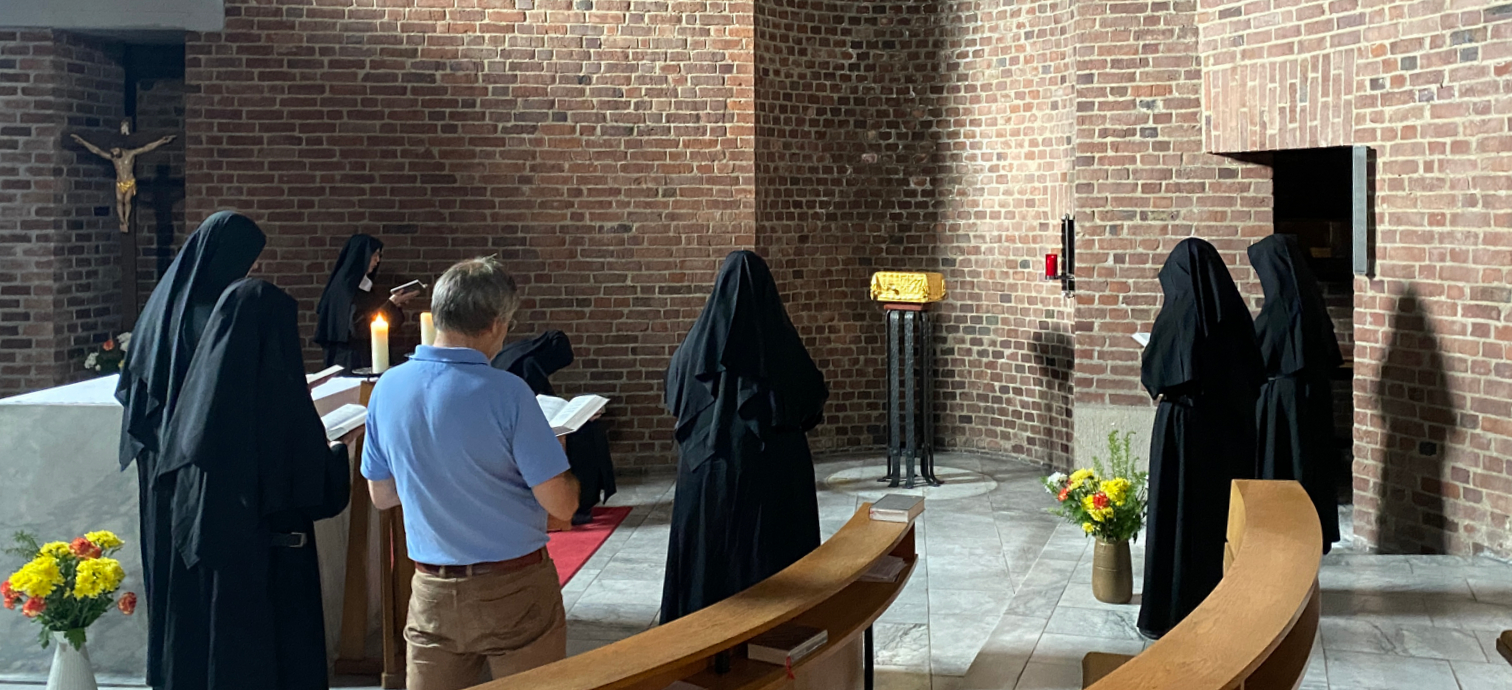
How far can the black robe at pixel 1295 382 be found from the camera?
7082 millimetres

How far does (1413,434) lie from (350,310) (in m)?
6.64

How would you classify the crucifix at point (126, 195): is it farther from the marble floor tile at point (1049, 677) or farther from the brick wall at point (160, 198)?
the marble floor tile at point (1049, 677)

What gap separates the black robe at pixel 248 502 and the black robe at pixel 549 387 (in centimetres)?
349

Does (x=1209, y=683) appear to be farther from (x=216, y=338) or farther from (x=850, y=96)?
(x=850, y=96)

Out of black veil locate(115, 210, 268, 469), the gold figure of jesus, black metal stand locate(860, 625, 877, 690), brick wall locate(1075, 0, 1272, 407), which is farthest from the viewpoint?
the gold figure of jesus

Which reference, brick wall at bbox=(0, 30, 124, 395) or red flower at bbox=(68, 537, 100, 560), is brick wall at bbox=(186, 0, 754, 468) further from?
red flower at bbox=(68, 537, 100, 560)

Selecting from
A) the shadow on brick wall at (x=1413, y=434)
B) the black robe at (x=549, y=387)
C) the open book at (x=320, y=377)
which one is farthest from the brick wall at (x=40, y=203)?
the shadow on brick wall at (x=1413, y=434)

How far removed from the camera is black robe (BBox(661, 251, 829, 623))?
17.1 ft

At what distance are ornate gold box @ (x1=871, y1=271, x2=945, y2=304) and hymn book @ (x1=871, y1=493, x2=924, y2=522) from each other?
468cm

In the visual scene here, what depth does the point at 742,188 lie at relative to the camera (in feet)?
33.1

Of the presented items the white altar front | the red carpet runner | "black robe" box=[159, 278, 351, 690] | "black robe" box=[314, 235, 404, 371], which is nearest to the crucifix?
"black robe" box=[314, 235, 404, 371]

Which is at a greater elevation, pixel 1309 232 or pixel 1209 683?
pixel 1309 232

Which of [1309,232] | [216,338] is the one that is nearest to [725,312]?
[216,338]

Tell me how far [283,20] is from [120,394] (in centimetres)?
597
